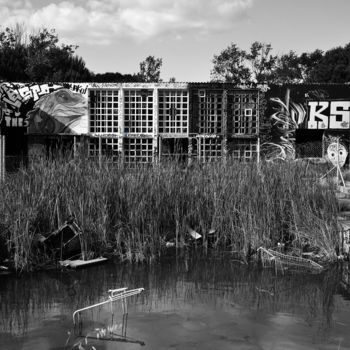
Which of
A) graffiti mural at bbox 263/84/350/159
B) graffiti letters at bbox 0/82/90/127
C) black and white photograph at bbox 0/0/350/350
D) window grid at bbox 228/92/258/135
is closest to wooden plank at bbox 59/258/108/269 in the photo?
black and white photograph at bbox 0/0/350/350

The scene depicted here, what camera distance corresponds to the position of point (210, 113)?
23.3 m

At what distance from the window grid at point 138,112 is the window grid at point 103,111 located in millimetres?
461

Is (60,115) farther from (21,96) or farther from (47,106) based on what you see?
(21,96)

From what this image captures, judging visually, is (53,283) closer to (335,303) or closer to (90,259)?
(90,259)

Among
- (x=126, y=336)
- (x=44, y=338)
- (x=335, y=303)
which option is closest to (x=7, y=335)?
(x=44, y=338)

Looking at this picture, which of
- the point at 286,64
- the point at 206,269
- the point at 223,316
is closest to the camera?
the point at 223,316

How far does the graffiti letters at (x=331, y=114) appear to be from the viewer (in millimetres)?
23516

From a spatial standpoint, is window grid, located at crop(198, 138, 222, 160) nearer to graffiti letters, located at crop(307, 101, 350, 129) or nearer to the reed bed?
graffiti letters, located at crop(307, 101, 350, 129)

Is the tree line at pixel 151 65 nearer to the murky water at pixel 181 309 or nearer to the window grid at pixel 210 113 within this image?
the window grid at pixel 210 113

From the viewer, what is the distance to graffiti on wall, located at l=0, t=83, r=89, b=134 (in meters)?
23.3

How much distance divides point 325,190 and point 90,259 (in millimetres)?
3969

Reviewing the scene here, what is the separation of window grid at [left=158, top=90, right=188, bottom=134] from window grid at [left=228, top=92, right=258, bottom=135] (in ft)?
6.29

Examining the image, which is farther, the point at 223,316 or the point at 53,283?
the point at 53,283

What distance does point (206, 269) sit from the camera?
26.3ft
